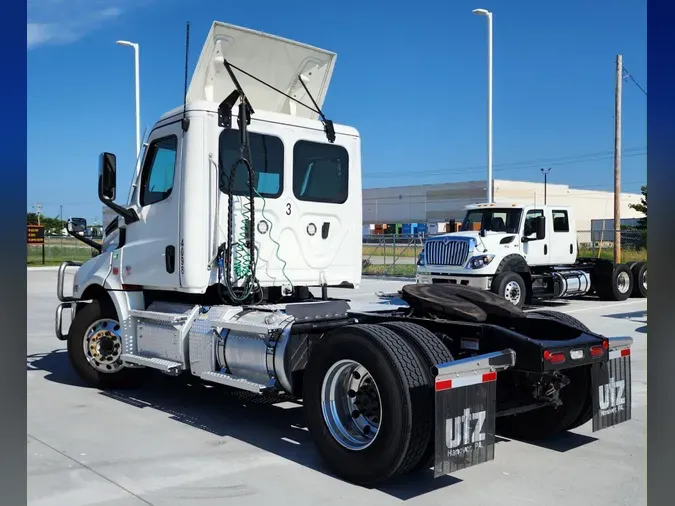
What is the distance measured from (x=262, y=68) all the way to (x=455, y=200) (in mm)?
81787

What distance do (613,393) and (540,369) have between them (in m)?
1.02

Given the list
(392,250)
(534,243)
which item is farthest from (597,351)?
(392,250)

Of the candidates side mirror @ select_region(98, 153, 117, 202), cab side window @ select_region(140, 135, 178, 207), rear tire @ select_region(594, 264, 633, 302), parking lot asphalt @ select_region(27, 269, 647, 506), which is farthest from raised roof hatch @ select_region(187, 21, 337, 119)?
rear tire @ select_region(594, 264, 633, 302)

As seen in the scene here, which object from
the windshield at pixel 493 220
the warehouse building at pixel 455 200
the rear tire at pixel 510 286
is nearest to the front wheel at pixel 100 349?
the rear tire at pixel 510 286

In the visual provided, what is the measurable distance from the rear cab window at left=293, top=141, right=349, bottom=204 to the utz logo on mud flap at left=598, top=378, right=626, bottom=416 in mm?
3545

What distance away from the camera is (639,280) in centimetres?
2089

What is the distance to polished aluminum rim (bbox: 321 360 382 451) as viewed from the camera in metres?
5.14

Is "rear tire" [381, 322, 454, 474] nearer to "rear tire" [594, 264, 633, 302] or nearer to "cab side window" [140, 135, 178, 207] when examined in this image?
"cab side window" [140, 135, 178, 207]

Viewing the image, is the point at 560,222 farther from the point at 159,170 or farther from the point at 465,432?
the point at 465,432

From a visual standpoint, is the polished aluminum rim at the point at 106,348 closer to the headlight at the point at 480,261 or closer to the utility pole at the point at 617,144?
the headlight at the point at 480,261

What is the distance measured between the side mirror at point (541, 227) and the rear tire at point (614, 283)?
10.8 ft

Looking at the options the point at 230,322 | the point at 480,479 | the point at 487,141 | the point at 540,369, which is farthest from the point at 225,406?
the point at 487,141
